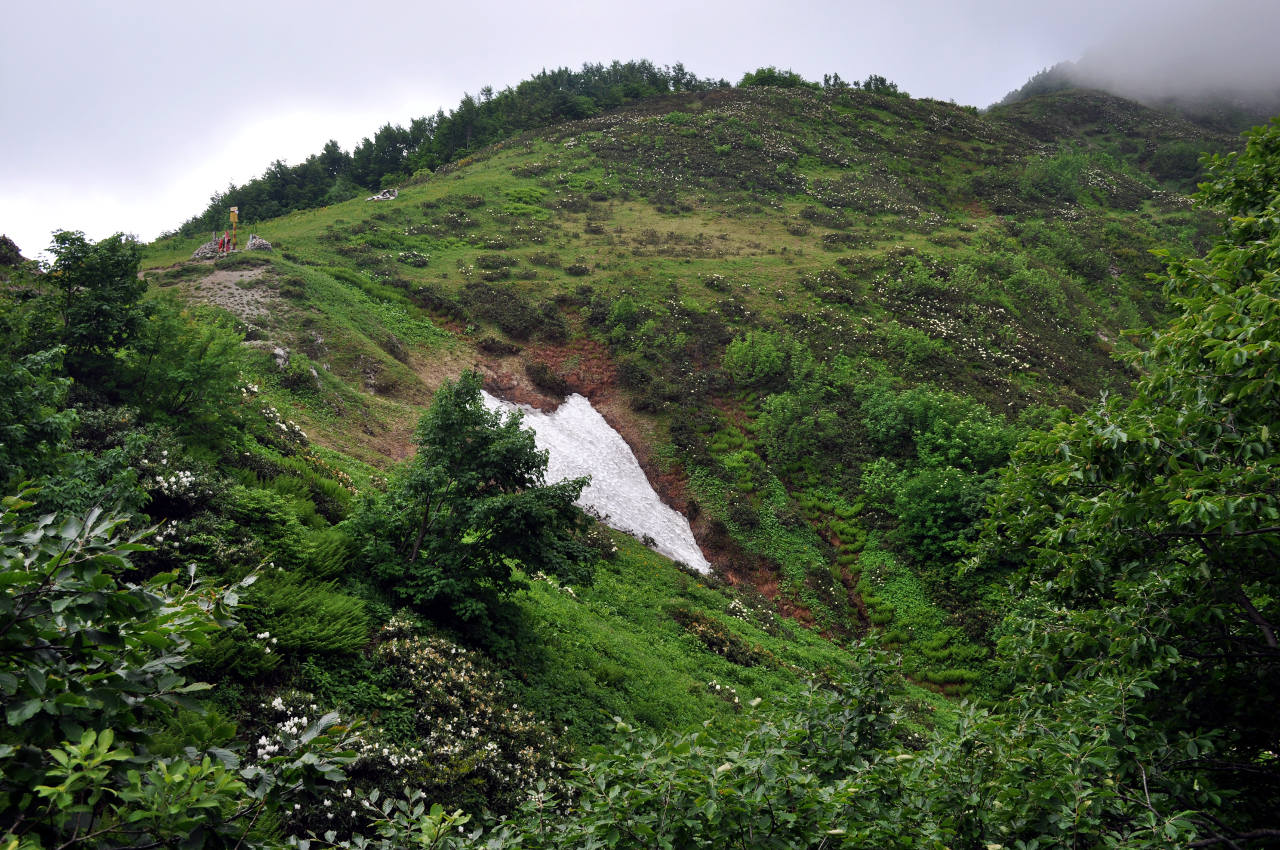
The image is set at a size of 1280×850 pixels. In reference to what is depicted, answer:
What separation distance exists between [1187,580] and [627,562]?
1497cm

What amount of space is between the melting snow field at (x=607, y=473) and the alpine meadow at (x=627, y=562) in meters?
0.61

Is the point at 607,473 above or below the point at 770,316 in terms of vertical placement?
below

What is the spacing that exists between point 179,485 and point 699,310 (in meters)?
29.7

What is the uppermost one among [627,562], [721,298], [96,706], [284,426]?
[721,298]

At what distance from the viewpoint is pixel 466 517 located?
34.7ft

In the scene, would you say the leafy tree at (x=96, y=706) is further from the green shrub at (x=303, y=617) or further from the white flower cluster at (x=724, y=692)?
the white flower cluster at (x=724, y=692)

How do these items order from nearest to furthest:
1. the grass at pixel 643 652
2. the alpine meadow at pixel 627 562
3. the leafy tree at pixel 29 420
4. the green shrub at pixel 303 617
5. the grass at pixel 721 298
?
the alpine meadow at pixel 627 562
the leafy tree at pixel 29 420
the green shrub at pixel 303 617
the grass at pixel 643 652
the grass at pixel 721 298

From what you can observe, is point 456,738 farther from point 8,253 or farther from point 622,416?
point 622,416

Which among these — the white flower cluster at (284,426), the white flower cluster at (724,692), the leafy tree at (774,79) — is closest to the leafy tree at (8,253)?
the white flower cluster at (284,426)

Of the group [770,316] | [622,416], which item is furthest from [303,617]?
[770,316]

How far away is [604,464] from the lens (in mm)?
26391

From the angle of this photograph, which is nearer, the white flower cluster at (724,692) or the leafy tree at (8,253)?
the white flower cluster at (724,692)

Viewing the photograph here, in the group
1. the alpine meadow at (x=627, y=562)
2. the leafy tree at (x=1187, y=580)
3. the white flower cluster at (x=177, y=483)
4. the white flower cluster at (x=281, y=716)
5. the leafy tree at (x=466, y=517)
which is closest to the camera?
the alpine meadow at (x=627, y=562)

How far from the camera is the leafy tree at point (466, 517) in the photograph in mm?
10492
